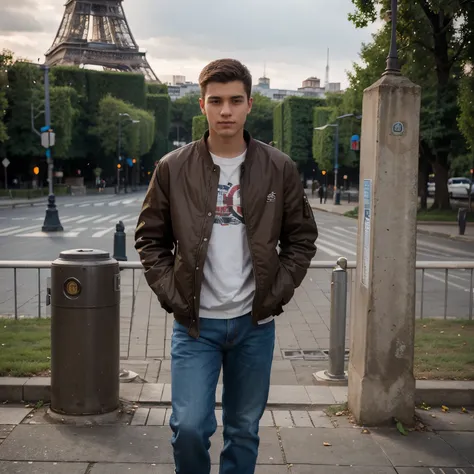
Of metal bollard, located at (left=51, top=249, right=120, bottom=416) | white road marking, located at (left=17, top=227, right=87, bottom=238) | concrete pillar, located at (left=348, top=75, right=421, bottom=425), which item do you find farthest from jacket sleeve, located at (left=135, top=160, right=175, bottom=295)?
white road marking, located at (left=17, top=227, right=87, bottom=238)

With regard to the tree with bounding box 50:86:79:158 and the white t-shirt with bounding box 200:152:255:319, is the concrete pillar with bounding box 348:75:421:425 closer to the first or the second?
the white t-shirt with bounding box 200:152:255:319

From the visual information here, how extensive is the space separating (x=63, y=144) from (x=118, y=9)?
53947 millimetres

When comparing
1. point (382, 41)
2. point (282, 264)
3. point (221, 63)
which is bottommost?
point (282, 264)

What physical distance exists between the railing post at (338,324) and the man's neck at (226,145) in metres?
2.68

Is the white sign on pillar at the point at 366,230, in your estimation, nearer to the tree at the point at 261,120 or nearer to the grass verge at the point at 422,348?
the grass verge at the point at 422,348

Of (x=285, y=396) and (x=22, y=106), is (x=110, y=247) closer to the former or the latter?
(x=285, y=396)

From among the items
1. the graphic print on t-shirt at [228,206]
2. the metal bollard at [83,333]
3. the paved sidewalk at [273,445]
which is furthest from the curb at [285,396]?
the graphic print on t-shirt at [228,206]

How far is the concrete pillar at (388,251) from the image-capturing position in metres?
4.54

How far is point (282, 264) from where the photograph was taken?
328cm

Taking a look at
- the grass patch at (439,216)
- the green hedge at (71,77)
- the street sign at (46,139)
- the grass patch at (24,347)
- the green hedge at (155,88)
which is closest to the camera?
the grass patch at (24,347)

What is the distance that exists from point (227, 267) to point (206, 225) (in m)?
0.21

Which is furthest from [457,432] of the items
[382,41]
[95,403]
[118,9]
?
[118,9]

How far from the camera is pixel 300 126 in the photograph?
86.9 metres

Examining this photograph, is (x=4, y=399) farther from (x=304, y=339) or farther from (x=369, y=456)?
(x=304, y=339)
